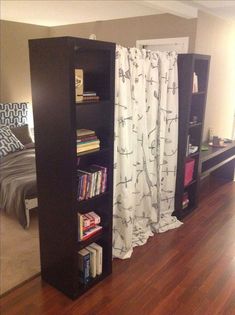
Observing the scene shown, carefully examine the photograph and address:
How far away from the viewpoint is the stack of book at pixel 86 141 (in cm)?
211

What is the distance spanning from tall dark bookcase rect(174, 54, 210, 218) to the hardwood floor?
0.59 m

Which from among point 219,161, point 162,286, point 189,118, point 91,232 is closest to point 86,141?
point 91,232

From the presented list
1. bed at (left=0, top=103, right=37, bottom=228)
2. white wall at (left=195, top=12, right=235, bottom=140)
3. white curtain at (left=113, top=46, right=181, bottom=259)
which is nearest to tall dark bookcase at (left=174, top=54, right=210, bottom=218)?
white curtain at (left=113, top=46, right=181, bottom=259)

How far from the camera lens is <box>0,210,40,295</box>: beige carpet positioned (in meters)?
Answer: 2.54

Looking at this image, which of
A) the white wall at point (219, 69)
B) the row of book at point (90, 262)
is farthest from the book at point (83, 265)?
the white wall at point (219, 69)

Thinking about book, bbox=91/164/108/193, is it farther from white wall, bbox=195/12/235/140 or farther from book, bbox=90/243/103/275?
white wall, bbox=195/12/235/140

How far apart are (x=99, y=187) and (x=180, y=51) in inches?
92.9

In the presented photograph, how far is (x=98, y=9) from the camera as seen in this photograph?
3.79m

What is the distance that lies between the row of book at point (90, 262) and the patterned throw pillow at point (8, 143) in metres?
2.45

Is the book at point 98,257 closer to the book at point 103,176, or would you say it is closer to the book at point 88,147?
the book at point 103,176

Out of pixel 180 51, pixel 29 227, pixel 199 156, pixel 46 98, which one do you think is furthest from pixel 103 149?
pixel 180 51

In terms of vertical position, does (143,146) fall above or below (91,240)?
above

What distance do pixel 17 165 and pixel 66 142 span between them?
6.92 feet

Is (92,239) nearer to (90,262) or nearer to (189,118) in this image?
(90,262)
